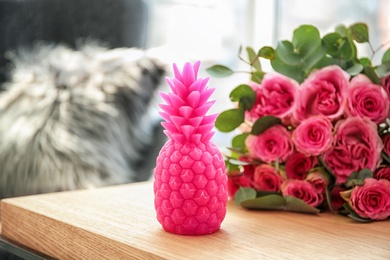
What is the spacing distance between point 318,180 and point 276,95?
0.15 meters

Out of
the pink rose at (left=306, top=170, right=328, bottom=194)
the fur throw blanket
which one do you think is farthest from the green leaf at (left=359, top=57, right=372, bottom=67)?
the fur throw blanket

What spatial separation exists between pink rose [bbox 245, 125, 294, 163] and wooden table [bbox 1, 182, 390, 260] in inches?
3.7

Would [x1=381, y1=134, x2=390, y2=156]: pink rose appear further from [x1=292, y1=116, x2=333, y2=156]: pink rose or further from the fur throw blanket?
the fur throw blanket

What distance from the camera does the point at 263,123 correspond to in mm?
1054

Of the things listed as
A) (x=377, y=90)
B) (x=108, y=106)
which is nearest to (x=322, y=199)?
(x=377, y=90)

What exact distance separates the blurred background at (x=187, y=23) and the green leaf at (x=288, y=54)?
672 millimetres

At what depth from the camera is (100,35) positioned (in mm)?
1633

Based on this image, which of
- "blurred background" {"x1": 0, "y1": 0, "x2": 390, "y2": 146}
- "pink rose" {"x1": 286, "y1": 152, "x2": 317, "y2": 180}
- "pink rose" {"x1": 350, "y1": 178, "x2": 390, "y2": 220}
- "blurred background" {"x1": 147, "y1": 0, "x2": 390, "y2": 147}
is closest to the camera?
"pink rose" {"x1": 350, "y1": 178, "x2": 390, "y2": 220}

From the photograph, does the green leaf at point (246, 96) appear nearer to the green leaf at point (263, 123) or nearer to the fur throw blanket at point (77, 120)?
the green leaf at point (263, 123)

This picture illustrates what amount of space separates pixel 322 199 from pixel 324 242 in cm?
22

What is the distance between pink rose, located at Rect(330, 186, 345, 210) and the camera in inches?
40.5

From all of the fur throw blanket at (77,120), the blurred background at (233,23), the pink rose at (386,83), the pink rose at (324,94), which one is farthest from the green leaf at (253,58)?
the blurred background at (233,23)

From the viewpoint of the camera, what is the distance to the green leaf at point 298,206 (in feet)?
3.25

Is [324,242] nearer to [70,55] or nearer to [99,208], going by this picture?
[99,208]
